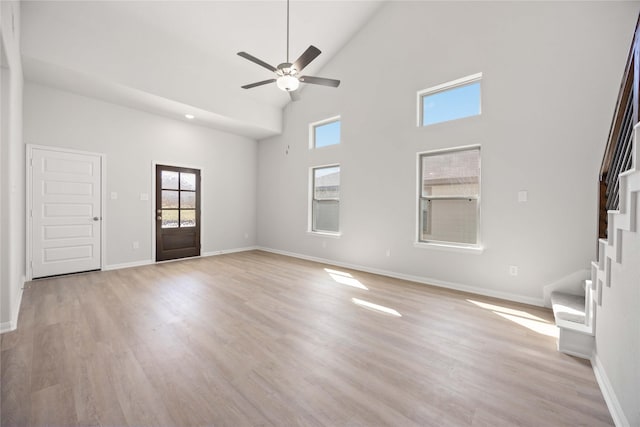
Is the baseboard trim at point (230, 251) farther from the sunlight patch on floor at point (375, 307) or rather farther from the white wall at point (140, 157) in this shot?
the sunlight patch on floor at point (375, 307)

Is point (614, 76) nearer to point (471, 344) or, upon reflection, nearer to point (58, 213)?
point (471, 344)

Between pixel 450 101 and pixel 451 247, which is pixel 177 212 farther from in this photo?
pixel 450 101

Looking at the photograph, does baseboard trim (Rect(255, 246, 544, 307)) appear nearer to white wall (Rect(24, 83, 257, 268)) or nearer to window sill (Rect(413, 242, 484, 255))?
window sill (Rect(413, 242, 484, 255))

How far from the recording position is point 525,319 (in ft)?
9.38

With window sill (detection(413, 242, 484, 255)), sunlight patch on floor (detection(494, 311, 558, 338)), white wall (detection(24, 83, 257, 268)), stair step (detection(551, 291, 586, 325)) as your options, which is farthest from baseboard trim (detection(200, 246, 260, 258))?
stair step (detection(551, 291, 586, 325))

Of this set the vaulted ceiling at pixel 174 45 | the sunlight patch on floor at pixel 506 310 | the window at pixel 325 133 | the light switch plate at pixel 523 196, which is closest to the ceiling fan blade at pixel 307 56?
the vaulted ceiling at pixel 174 45

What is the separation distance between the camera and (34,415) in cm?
148

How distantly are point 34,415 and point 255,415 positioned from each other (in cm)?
125

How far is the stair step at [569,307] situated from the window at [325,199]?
139 inches

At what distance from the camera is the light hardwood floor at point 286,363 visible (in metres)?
1.53

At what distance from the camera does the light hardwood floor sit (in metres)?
1.53

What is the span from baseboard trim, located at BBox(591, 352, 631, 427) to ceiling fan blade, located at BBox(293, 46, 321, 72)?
11.8ft

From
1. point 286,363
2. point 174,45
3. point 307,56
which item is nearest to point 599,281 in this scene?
point 286,363

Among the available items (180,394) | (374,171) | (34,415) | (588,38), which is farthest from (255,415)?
(588,38)
